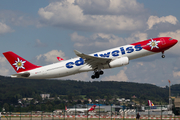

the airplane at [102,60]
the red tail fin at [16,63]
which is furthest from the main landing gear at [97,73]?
the red tail fin at [16,63]

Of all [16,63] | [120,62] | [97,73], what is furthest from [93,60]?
[16,63]

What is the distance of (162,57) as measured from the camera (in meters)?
49.2

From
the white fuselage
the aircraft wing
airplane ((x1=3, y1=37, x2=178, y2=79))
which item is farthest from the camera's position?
the white fuselage

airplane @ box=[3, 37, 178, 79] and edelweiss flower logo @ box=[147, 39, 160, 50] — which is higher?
edelweiss flower logo @ box=[147, 39, 160, 50]

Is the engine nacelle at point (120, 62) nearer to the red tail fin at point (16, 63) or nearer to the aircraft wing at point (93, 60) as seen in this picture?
the aircraft wing at point (93, 60)

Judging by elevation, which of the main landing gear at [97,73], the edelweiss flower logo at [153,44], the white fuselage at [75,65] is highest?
the edelweiss flower logo at [153,44]

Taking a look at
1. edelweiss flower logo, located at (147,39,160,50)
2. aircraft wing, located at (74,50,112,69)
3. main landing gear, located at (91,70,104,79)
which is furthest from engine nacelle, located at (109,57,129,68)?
edelweiss flower logo, located at (147,39,160,50)

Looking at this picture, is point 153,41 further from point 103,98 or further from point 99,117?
point 103,98

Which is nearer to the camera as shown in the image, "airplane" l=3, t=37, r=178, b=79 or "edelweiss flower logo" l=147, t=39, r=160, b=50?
"airplane" l=3, t=37, r=178, b=79

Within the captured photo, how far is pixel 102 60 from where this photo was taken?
4488 centimetres

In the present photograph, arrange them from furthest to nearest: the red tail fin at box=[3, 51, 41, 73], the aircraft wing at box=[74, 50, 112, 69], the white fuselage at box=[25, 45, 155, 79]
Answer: the red tail fin at box=[3, 51, 41, 73], the white fuselage at box=[25, 45, 155, 79], the aircraft wing at box=[74, 50, 112, 69]

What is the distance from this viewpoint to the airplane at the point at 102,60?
148ft

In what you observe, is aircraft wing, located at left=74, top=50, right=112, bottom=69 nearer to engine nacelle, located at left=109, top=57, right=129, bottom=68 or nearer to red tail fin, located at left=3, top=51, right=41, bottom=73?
engine nacelle, located at left=109, top=57, right=129, bottom=68

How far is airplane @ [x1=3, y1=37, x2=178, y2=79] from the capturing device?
4519 centimetres
